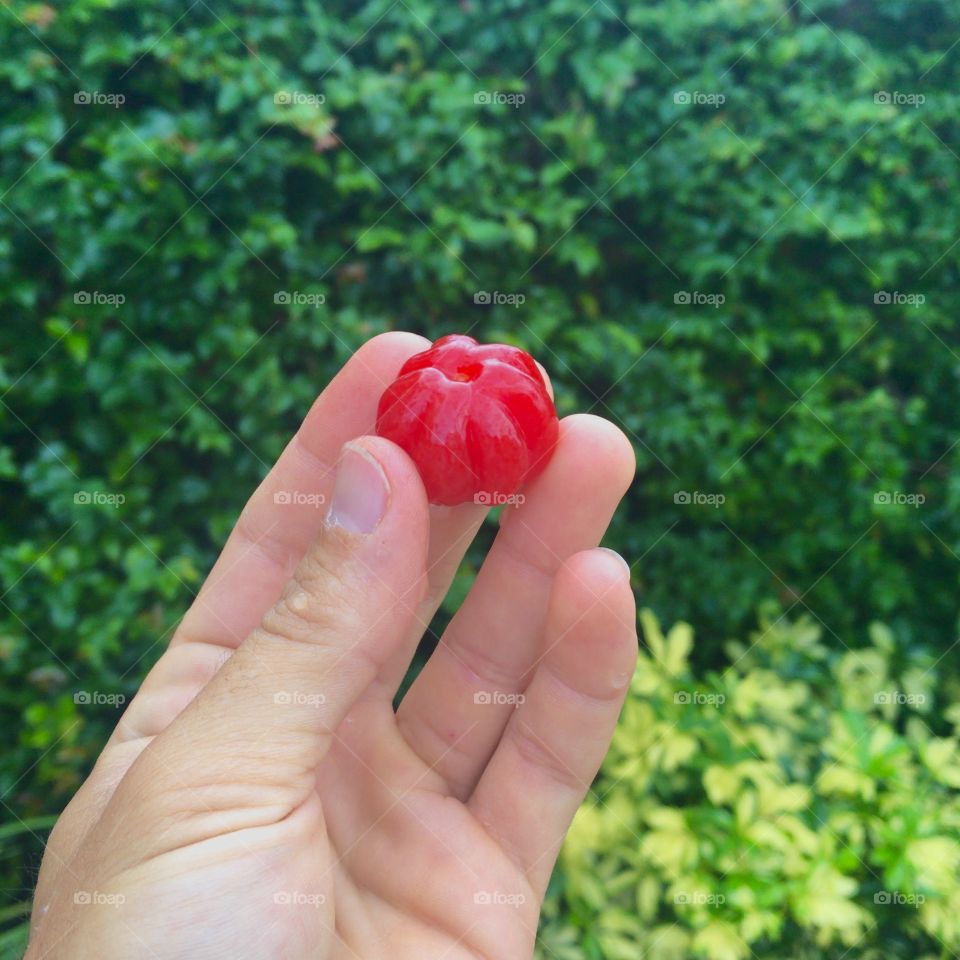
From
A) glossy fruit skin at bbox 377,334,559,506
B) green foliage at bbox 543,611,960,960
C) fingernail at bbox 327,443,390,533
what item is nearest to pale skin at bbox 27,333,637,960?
fingernail at bbox 327,443,390,533

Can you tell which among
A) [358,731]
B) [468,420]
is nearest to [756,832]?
[358,731]

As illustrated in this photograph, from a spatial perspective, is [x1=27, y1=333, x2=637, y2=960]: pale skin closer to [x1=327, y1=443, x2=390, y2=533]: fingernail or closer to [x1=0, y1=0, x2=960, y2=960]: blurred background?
[x1=327, y1=443, x2=390, y2=533]: fingernail

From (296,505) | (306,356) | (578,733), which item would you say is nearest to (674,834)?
(578,733)

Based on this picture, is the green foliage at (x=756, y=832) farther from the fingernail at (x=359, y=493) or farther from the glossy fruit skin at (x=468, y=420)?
the fingernail at (x=359, y=493)

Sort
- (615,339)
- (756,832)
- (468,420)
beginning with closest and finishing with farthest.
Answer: (468,420) → (756,832) → (615,339)

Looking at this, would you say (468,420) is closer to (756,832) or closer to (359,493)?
(359,493)

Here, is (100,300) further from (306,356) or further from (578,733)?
(578,733)

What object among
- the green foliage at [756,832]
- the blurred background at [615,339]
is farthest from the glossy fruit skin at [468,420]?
the green foliage at [756,832]
